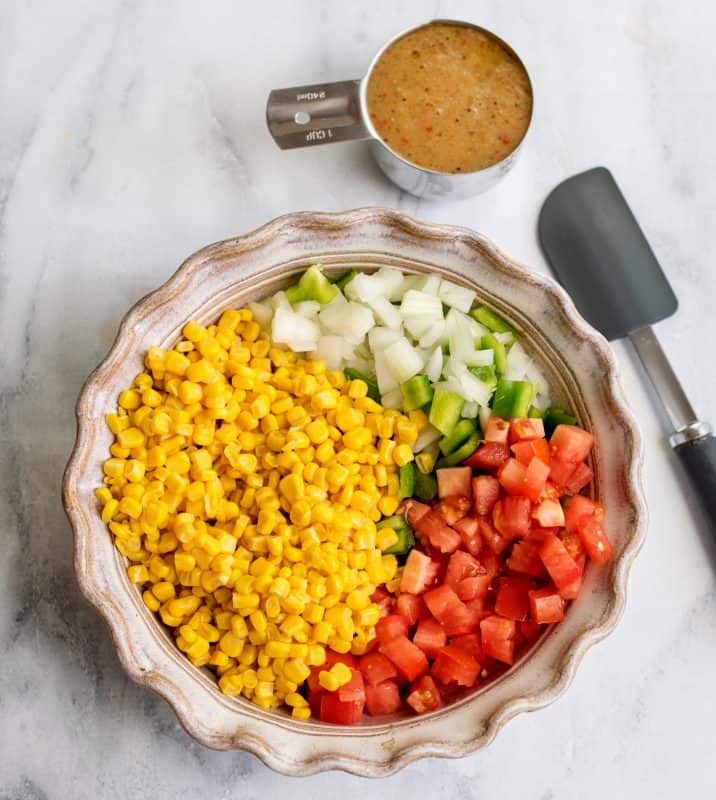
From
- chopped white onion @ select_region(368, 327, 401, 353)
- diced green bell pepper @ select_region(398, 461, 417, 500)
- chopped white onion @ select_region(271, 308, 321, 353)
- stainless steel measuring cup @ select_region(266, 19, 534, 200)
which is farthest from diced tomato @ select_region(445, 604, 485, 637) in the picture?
stainless steel measuring cup @ select_region(266, 19, 534, 200)

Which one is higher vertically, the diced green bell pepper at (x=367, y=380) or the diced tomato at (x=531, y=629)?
the diced green bell pepper at (x=367, y=380)

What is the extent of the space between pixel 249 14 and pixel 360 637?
2.32 meters

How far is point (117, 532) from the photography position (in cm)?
262

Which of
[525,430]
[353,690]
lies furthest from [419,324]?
[353,690]

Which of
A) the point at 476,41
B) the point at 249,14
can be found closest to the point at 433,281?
the point at 476,41

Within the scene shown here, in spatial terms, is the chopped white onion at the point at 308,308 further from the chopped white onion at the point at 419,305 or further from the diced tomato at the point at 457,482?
the diced tomato at the point at 457,482

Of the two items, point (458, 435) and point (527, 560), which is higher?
point (458, 435)

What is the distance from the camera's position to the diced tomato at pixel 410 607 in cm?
274

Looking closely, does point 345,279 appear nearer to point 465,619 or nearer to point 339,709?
point 465,619

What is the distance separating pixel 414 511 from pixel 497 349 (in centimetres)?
59

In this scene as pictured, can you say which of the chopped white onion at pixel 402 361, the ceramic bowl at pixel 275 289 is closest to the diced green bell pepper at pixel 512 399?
the ceramic bowl at pixel 275 289

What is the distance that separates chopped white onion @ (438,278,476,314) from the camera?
2828 millimetres

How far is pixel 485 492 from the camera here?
270 cm

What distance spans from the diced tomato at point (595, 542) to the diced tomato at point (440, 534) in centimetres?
38
